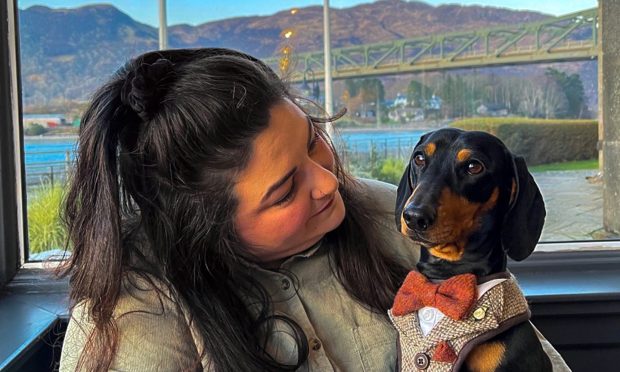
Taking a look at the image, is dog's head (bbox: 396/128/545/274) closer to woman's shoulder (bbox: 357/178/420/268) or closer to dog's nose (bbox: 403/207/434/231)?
dog's nose (bbox: 403/207/434/231)

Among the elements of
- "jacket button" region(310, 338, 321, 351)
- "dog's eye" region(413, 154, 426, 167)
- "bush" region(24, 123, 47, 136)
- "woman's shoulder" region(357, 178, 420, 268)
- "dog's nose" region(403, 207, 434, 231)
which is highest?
"bush" region(24, 123, 47, 136)

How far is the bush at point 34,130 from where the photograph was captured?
1.52m

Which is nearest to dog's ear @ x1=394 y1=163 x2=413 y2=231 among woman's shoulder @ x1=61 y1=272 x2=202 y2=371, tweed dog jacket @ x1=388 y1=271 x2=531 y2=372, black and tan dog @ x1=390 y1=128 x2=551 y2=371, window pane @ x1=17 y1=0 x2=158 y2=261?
black and tan dog @ x1=390 y1=128 x2=551 y2=371

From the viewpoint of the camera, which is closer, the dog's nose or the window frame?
the dog's nose

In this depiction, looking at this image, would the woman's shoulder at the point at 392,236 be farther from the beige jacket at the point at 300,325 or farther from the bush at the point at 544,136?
the bush at the point at 544,136

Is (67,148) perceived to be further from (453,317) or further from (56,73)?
(453,317)

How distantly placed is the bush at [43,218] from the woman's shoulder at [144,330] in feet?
2.06

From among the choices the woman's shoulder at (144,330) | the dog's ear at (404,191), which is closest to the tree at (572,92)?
the dog's ear at (404,191)

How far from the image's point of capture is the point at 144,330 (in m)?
0.95

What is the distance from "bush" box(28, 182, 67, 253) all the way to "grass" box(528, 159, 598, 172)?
1.16 metres

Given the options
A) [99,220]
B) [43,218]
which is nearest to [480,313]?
[99,220]

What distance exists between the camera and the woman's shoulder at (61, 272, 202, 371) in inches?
36.7

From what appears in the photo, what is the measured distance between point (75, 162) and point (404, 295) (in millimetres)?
537

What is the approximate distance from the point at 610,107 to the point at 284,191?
3.40ft
